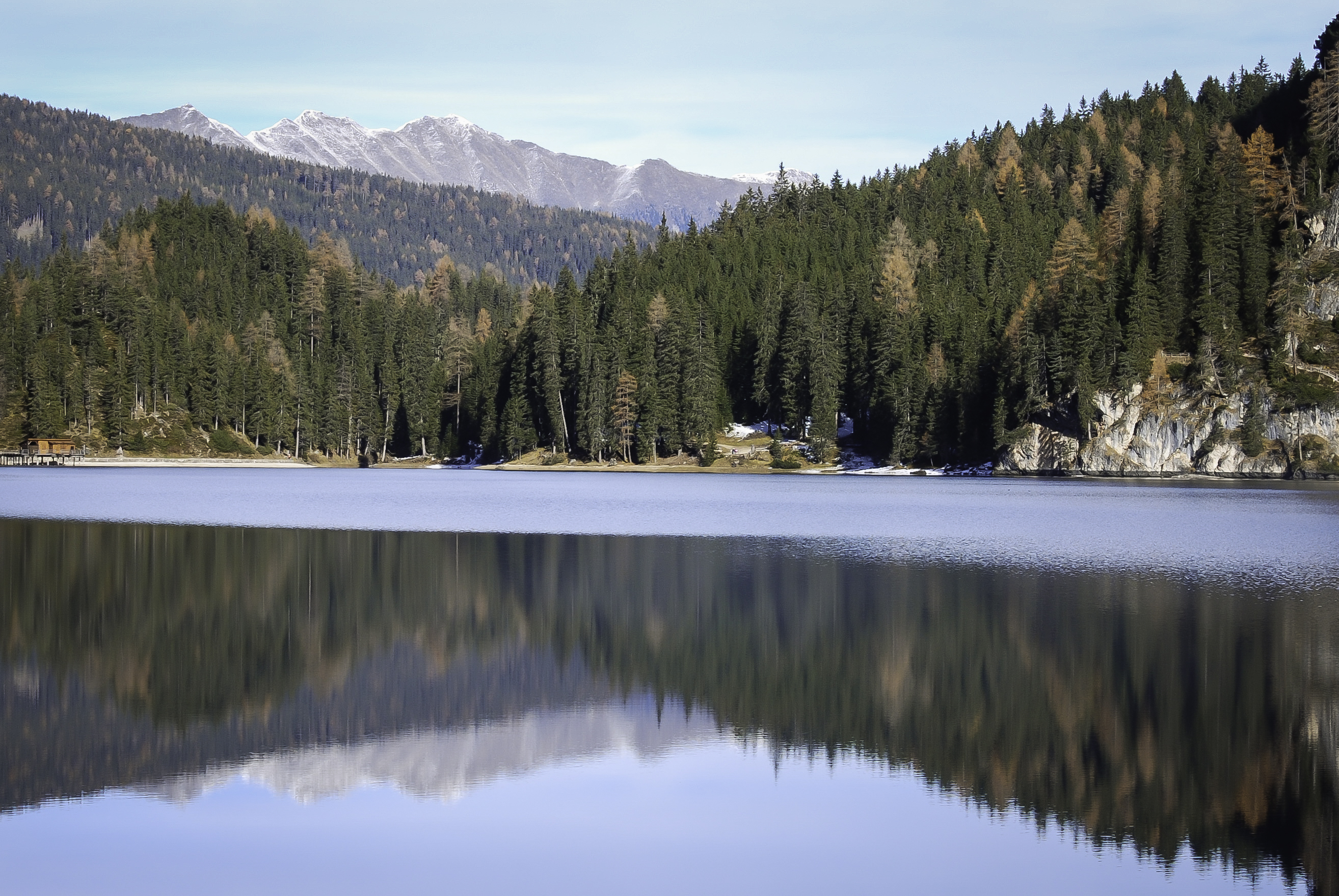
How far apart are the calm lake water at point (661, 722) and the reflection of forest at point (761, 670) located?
0.10m

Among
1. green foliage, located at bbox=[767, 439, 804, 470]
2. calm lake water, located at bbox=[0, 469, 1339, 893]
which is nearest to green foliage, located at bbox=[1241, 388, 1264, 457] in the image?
green foliage, located at bbox=[767, 439, 804, 470]

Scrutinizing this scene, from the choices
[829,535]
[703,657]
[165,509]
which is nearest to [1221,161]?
[829,535]

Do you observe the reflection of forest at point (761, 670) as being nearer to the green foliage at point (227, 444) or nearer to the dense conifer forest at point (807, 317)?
the dense conifer forest at point (807, 317)

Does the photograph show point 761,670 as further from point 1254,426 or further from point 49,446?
point 49,446

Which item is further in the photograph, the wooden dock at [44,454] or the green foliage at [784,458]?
the wooden dock at [44,454]

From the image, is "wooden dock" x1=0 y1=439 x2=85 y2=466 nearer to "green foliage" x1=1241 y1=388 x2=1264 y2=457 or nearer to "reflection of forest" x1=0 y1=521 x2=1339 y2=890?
"reflection of forest" x1=0 y1=521 x2=1339 y2=890

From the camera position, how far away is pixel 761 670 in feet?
75.7

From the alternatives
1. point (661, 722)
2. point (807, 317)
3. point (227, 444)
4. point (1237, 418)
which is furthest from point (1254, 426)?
point (227, 444)

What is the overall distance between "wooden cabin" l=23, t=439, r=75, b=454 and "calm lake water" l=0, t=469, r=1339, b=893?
107799mm

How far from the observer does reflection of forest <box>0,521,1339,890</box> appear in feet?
53.9

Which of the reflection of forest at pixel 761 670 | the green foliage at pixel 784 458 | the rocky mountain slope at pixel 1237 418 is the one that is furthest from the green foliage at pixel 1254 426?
the reflection of forest at pixel 761 670

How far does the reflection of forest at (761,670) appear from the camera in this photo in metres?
16.4

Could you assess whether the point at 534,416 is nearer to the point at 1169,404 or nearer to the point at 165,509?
the point at 1169,404

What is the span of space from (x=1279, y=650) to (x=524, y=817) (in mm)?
17621
